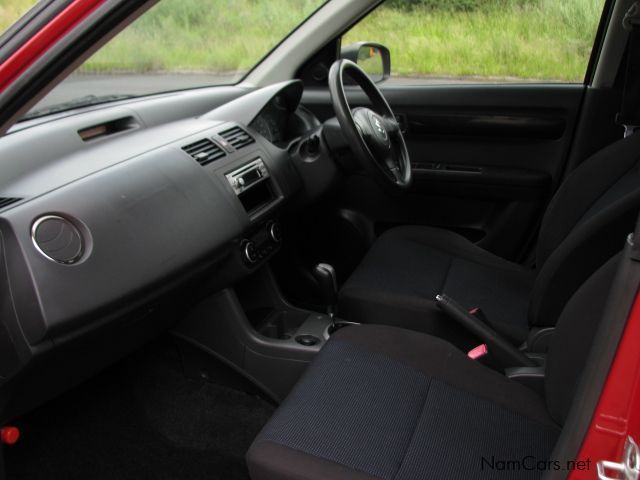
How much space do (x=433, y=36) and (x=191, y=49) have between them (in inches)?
34.8

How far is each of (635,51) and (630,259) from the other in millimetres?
1519

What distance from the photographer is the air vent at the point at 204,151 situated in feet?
5.67

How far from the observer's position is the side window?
A: 2.24 metres

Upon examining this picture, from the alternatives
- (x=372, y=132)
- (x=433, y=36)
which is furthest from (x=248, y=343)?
(x=433, y=36)

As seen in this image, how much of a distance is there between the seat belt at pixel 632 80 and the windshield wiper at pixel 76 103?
1610 millimetres

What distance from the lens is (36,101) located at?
0.96 m

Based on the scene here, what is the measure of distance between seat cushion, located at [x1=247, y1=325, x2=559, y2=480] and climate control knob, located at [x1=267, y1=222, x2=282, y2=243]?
1.92ft

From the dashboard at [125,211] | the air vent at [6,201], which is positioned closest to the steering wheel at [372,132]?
the dashboard at [125,211]

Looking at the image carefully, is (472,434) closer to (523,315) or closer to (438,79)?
(523,315)

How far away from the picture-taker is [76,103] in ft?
6.18

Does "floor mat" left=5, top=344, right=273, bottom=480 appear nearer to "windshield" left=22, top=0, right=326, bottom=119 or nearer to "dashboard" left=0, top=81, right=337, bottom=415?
"dashboard" left=0, top=81, right=337, bottom=415

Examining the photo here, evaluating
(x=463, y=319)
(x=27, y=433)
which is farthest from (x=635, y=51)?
(x=27, y=433)

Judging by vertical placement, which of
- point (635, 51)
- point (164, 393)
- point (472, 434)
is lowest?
point (164, 393)

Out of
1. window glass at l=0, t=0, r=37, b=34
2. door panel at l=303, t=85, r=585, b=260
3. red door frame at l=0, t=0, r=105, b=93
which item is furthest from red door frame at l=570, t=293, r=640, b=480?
door panel at l=303, t=85, r=585, b=260
